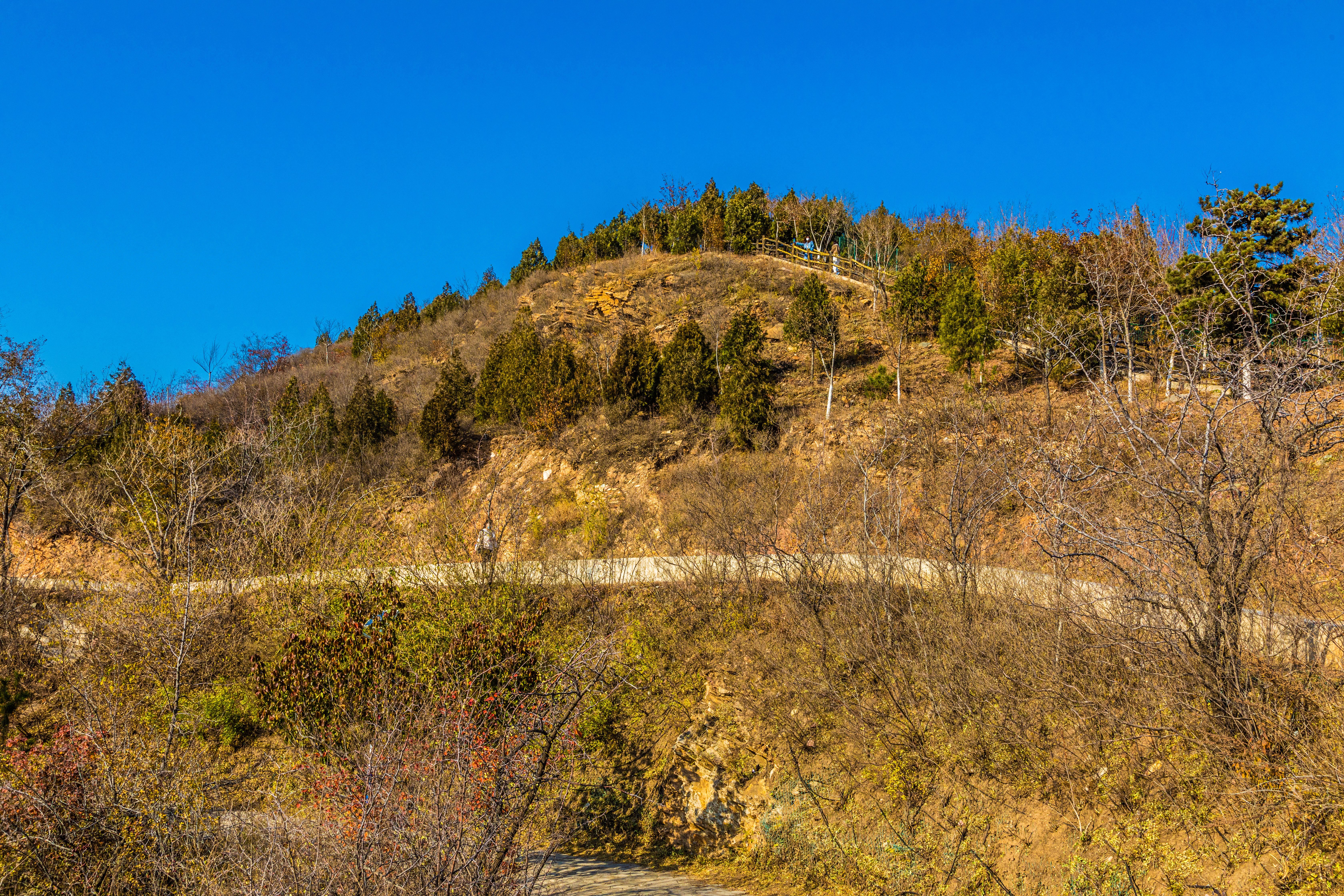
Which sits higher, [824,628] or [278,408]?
[278,408]

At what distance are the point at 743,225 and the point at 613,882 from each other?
38.1 m

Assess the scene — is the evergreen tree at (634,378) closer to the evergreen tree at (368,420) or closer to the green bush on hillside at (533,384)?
the green bush on hillside at (533,384)

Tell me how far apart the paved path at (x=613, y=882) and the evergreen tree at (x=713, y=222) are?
3681cm

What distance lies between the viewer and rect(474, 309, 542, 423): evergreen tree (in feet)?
85.6

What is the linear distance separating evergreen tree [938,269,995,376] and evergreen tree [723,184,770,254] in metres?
21.9

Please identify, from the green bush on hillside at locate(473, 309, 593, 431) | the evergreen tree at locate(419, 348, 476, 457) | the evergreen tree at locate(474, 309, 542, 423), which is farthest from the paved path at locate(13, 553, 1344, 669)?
the evergreen tree at locate(419, 348, 476, 457)

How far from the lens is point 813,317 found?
24172 millimetres

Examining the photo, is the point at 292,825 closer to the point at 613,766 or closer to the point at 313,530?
the point at 613,766

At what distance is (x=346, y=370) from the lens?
42.9 m

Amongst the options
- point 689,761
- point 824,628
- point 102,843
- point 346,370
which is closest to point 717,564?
point 824,628

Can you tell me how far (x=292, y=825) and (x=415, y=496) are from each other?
19.8 meters

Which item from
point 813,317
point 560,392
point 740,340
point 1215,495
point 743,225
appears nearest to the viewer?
point 1215,495

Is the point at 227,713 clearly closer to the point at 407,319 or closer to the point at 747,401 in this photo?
the point at 747,401

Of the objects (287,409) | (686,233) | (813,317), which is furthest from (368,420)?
(686,233)
